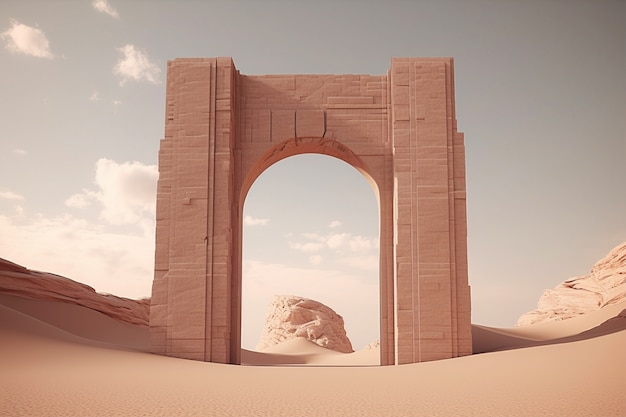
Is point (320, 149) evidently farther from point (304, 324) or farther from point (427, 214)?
point (304, 324)

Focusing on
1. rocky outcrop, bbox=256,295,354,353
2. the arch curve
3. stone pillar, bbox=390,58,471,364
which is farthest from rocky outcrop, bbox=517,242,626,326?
the arch curve

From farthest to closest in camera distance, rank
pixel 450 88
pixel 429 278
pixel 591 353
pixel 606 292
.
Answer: pixel 606 292 < pixel 450 88 < pixel 429 278 < pixel 591 353

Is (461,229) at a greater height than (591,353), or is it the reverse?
(461,229)

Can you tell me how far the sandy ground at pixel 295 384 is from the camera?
7.01 m

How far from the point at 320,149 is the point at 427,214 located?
3547 millimetres

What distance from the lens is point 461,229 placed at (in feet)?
46.0

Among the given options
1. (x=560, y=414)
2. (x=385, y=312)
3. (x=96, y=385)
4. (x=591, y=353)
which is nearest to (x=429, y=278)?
(x=385, y=312)

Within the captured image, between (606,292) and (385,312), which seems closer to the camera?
(385,312)

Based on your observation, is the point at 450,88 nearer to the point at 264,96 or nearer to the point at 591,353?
the point at 264,96

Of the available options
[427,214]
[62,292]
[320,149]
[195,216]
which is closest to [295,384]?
[195,216]

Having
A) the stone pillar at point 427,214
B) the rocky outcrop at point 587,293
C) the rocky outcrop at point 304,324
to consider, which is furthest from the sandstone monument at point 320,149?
the rocky outcrop at point 304,324

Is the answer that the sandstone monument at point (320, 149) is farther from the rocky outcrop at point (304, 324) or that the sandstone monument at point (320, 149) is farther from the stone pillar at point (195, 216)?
the rocky outcrop at point (304, 324)

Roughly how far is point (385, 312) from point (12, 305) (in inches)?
494

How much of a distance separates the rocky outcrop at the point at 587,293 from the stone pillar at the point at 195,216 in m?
14.3
